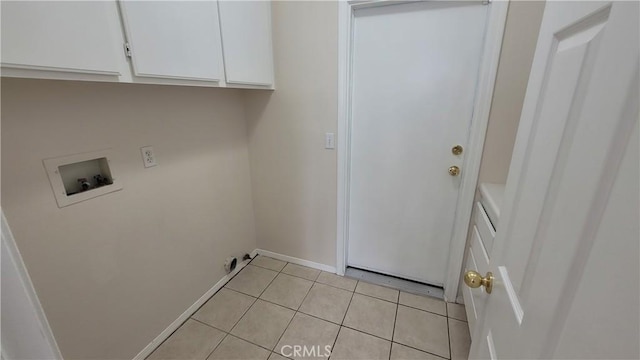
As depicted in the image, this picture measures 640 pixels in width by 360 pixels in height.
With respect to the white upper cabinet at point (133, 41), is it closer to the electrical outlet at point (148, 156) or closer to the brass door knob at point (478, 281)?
the electrical outlet at point (148, 156)

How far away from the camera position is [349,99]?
5.70 ft

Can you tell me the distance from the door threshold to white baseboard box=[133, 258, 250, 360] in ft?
3.17

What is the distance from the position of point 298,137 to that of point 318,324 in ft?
4.19

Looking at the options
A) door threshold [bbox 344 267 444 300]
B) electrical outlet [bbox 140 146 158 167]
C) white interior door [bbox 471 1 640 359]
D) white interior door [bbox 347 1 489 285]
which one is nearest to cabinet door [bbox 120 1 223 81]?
electrical outlet [bbox 140 146 158 167]

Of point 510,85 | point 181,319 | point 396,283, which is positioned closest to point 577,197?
point 510,85

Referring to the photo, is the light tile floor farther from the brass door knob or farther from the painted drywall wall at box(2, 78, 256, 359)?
the brass door knob

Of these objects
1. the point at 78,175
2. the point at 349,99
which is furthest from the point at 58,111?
the point at 349,99

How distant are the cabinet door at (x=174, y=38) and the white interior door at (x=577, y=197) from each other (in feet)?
4.06

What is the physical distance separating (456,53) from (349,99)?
660 mm

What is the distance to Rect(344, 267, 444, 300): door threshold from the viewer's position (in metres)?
1.91

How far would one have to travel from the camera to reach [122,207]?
126cm

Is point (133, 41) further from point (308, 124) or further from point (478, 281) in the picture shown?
point (478, 281)

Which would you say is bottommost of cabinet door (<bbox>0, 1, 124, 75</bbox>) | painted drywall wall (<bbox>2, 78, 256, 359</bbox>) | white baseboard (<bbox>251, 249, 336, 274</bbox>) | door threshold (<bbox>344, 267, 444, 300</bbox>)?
door threshold (<bbox>344, 267, 444, 300</bbox>)

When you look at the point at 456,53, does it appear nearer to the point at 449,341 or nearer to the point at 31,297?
the point at 449,341
